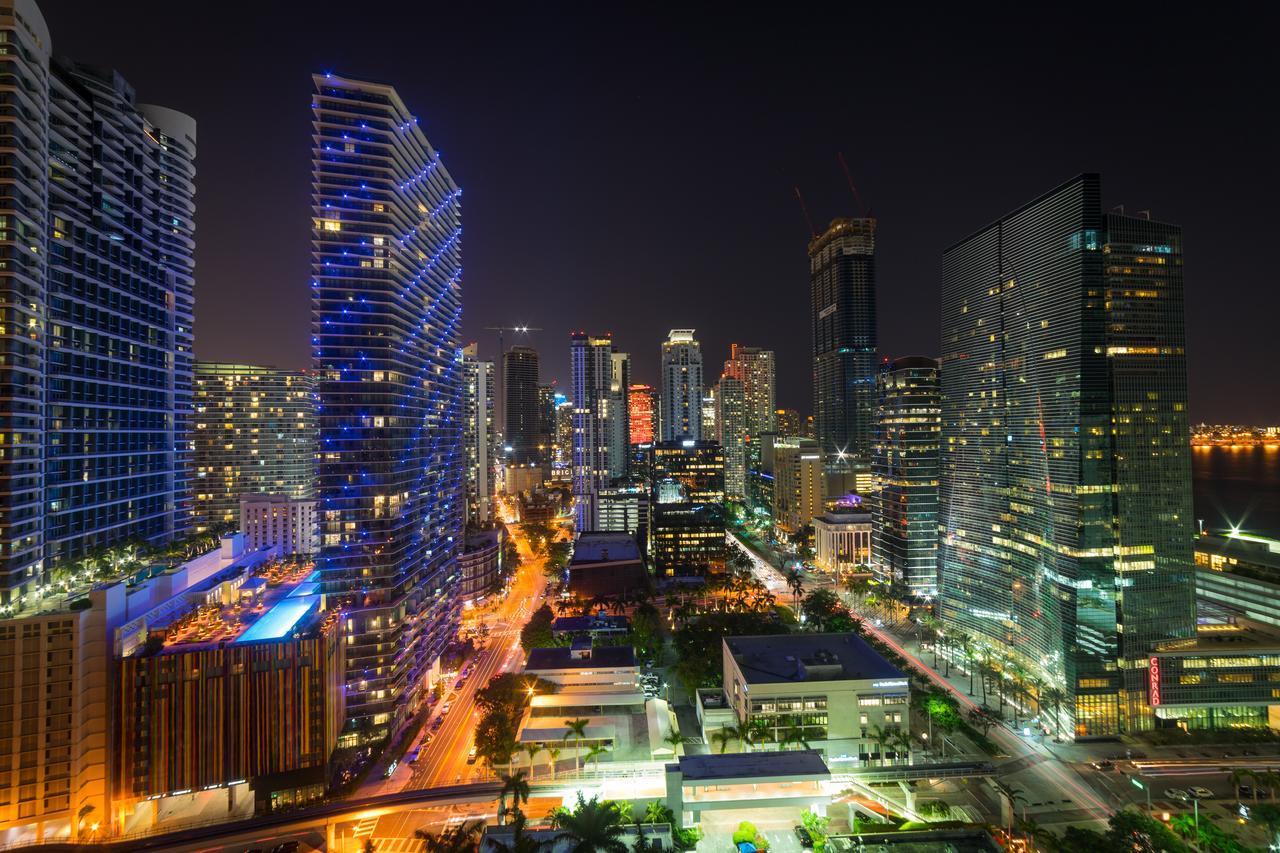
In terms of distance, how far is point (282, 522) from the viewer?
435 ft

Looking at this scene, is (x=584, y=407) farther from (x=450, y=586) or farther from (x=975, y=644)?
(x=975, y=644)

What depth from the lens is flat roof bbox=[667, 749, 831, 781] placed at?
51.8 m

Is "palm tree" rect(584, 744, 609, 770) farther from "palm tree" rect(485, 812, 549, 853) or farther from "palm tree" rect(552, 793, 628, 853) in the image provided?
"palm tree" rect(485, 812, 549, 853)

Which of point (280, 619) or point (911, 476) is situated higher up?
point (911, 476)

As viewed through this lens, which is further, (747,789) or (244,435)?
(244,435)

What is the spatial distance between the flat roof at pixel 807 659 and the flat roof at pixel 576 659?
522 inches

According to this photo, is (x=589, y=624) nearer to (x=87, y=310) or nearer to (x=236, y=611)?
(x=236, y=611)

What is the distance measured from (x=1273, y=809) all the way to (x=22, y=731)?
10315cm

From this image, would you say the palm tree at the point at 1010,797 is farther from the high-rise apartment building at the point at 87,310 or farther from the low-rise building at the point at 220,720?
Answer: the high-rise apartment building at the point at 87,310

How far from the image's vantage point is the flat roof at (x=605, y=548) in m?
124

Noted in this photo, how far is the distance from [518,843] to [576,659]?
30.1 meters

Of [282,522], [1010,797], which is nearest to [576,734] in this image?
[1010,797]

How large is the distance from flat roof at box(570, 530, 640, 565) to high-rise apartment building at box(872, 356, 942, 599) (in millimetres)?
52822

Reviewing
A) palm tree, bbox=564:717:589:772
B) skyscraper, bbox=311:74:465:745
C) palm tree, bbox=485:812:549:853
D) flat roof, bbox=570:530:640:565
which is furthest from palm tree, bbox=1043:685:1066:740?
skyscraper, bbox=311:74:465:745
